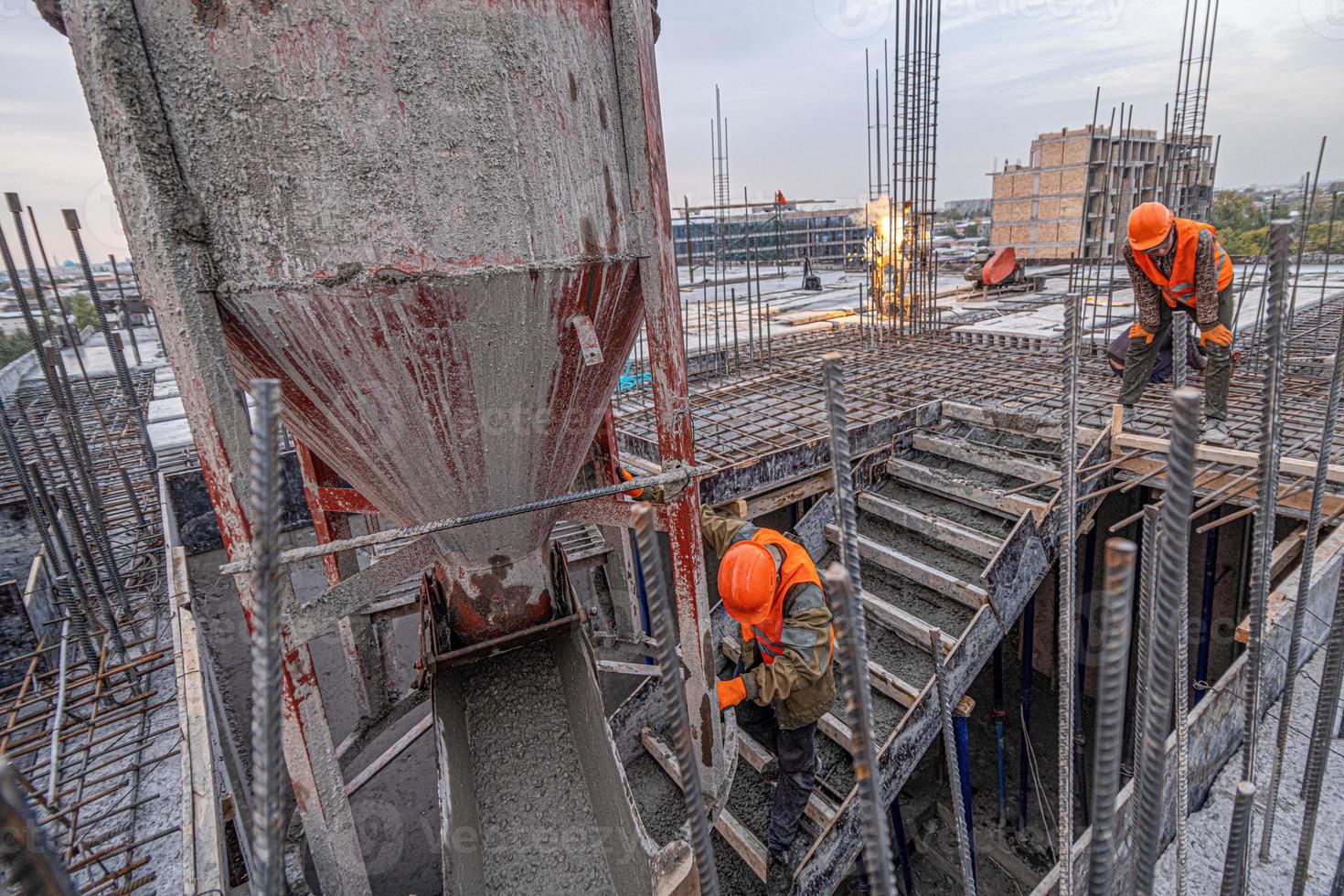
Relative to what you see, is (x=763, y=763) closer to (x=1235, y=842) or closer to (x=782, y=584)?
(x=782, y=584)

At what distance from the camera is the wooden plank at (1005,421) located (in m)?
5.67

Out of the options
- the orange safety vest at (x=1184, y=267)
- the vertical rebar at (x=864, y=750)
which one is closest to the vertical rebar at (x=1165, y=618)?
the vertical rebar at (x=864, y=750)

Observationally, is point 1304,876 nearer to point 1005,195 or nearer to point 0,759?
point 0,759

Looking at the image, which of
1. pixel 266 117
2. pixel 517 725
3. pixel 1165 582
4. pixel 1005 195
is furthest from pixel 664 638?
pixel 1005 195

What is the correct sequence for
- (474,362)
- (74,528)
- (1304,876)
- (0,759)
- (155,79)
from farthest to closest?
(74,528), (1304,876), (474,362), (155,79), (0,759)

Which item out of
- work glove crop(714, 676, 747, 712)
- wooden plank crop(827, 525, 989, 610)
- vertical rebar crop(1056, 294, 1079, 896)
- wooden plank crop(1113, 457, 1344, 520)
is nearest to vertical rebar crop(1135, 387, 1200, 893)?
vertical rebar crop(1056, 294, 1079, 896)

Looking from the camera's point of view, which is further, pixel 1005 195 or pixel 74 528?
pixel 1005 195

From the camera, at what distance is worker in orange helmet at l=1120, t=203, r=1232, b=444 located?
4.54 m

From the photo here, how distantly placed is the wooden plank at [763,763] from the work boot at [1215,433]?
12.5 ft

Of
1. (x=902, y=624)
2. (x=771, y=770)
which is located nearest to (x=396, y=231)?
(x=771, y=770)

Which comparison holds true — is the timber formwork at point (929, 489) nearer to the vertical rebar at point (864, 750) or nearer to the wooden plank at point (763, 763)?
the wooden plank at point (763, 763)

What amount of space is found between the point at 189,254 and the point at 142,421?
6.36 m

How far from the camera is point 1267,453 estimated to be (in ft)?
6.04

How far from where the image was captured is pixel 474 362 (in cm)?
229
